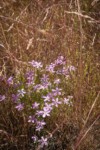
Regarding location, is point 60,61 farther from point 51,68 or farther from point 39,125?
point 39,125

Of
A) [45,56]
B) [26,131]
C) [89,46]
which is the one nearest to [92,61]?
[89,46]

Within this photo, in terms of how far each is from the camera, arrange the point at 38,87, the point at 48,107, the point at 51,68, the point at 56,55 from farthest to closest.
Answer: the point at 56,55
the point at 51,68
the point at 38,87
the point at 48,107

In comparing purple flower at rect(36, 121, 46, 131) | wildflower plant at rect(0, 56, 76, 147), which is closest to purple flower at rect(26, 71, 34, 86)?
wildflower plant at rect(0, 56, 76, 147)

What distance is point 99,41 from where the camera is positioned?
7.94 ft

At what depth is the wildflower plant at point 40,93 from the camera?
169 cm

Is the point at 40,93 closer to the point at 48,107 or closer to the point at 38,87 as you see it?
the point at 38,87

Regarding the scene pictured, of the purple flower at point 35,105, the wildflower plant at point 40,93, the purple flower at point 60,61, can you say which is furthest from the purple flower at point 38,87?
the purple flower at point 60,61

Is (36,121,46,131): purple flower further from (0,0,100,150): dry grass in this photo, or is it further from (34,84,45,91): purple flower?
(34,84,45,91): purple flower

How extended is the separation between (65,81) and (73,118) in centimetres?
25

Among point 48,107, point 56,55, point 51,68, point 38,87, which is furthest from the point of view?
point 56,55

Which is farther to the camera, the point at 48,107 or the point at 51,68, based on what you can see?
the point at 51,68

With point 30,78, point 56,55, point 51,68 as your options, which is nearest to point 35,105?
point 30,78

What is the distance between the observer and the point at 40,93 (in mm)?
1828

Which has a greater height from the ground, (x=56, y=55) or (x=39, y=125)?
(x=56, y=55)
